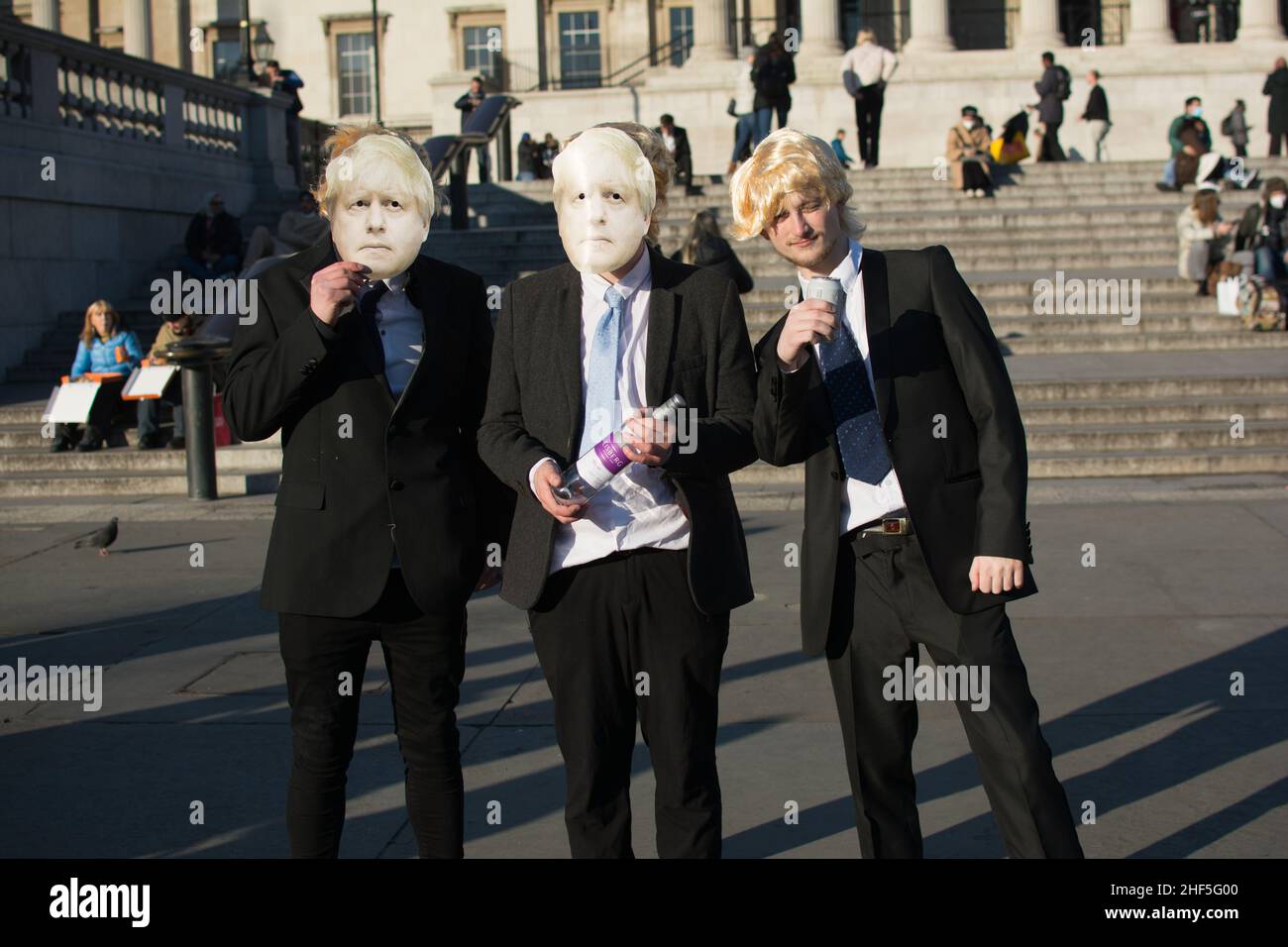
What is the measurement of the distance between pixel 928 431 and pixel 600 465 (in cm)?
88

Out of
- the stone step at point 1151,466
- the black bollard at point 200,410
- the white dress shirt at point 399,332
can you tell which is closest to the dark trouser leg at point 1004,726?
the white dress shirt at point 399,332

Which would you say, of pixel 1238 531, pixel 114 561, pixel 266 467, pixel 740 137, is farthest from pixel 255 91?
pixel 1238 531

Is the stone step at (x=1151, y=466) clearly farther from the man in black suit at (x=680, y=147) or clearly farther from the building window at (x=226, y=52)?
the building window at (x=226, y=52)

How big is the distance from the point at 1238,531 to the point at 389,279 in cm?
707

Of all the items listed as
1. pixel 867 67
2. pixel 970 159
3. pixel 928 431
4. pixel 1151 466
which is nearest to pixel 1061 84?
pixel 867 67

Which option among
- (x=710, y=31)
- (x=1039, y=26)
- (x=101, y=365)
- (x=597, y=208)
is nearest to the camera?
(x=597, y=208)

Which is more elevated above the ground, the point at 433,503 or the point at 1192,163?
the point at 1192,163

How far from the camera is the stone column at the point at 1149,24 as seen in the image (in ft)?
109

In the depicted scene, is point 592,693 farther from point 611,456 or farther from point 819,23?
point 819,23

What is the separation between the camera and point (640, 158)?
12.4 ft

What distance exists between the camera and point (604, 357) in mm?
3891

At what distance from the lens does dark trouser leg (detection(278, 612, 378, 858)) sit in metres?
3.97

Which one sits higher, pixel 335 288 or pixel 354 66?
pixel 354 66

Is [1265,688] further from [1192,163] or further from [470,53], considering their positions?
[470,53]
